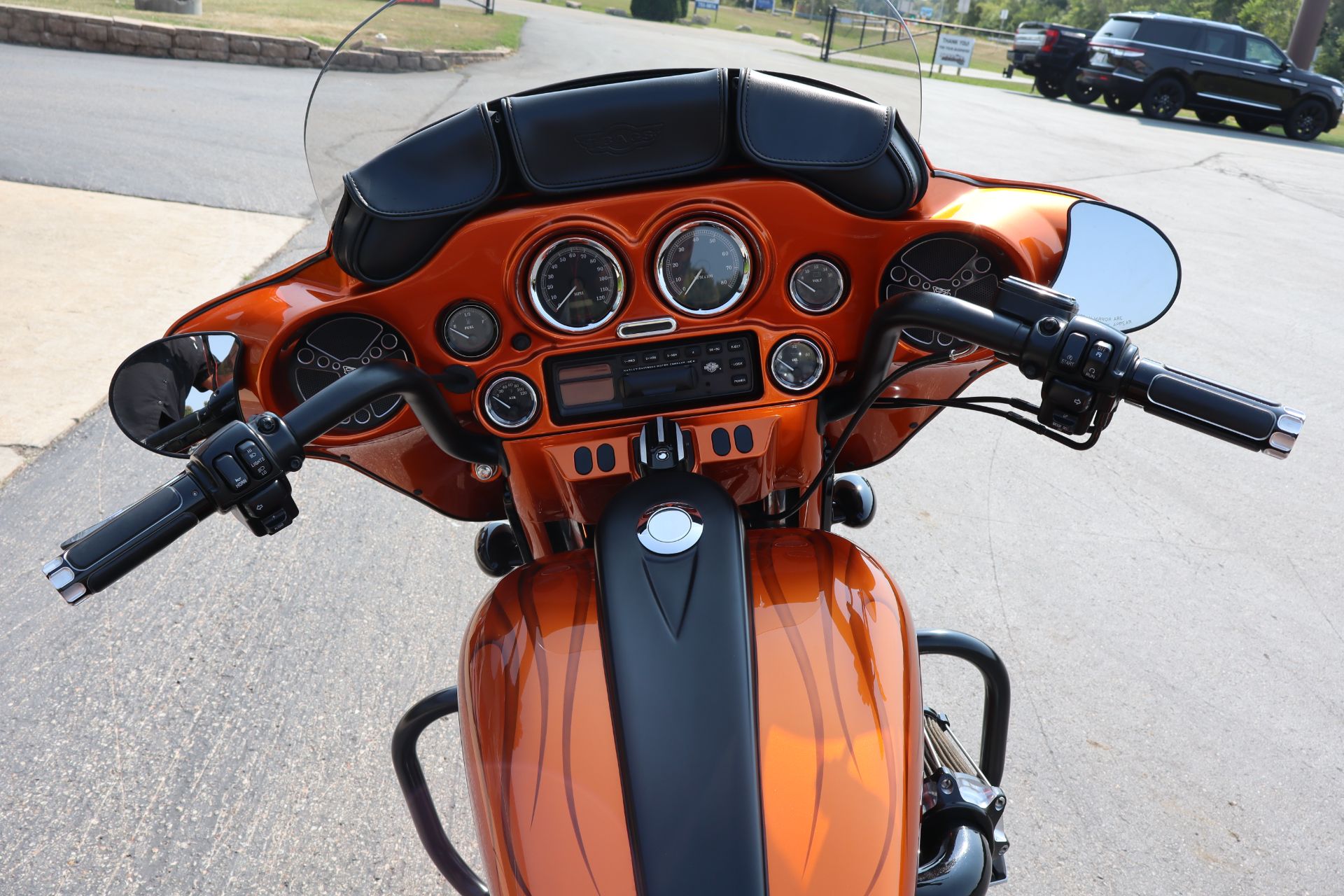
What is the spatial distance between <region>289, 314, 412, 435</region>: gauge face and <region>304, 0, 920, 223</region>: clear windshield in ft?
0.77

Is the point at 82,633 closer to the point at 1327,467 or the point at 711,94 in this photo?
the point at 711,94

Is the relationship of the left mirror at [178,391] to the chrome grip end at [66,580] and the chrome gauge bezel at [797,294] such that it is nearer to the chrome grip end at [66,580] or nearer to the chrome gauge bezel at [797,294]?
the chrome grip end at [66,580]

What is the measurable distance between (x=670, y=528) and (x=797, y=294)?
57 centimetres

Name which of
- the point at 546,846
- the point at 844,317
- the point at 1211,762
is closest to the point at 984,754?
the point at 844,317

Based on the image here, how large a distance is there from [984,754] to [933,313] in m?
0.91

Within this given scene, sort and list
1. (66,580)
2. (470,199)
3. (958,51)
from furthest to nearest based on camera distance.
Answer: (958,51), (470,199), (66,580)

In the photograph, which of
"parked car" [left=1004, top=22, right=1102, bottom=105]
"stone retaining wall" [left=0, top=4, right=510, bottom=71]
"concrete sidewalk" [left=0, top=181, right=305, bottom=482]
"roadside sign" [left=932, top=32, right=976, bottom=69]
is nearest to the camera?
"concrete sidewalk" [left=0, top=181, right=305, bottom=482]

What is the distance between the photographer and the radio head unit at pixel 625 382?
1.53 metres

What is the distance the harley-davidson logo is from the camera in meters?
1.44

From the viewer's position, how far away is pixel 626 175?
4.80 feet

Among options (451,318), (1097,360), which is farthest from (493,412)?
(1097,360)

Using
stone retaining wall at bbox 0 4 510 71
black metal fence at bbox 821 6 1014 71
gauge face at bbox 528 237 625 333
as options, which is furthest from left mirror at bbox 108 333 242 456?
stone retaining wall at bbox 0 4 510 71

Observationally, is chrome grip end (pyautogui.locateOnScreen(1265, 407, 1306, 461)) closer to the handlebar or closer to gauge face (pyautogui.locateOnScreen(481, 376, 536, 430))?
the handlebar

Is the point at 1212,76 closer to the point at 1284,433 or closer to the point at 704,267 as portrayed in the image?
the point at 704,267
